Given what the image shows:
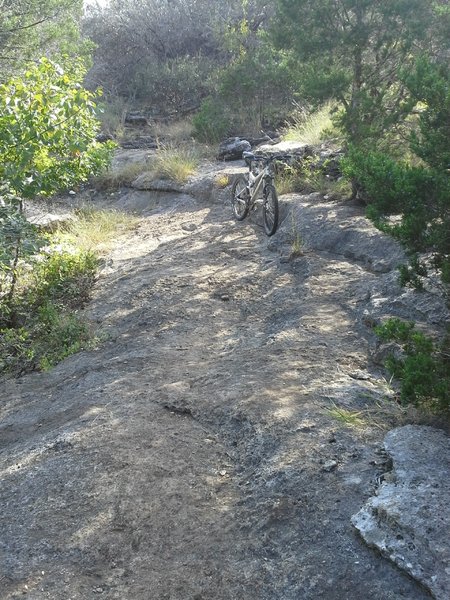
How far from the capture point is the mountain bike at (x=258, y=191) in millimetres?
7918

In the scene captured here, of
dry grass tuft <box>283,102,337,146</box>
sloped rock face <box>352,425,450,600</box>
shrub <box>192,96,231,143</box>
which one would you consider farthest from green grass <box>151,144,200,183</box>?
sloped rock face <box>352,425,450,600</box>

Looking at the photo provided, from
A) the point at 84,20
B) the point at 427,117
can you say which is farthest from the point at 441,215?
the point at 84,20

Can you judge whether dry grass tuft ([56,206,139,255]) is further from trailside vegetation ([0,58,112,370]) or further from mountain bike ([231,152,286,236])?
mountain bike ([231,152,286,236])

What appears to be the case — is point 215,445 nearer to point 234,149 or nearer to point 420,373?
point 420,373

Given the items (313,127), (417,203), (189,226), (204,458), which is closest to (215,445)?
(204,458)

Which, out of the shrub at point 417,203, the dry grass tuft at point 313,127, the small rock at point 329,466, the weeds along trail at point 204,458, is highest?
the shrub at point 417,203

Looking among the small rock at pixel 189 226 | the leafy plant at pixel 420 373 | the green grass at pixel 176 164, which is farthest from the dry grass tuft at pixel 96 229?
the leafy plant at pixel 420 373

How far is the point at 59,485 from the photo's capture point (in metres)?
3.45

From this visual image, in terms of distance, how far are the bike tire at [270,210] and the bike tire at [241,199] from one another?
0.78 meters

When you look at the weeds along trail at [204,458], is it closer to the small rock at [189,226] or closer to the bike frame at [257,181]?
the bike frame at [257,181]

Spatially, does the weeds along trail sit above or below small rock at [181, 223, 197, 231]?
above

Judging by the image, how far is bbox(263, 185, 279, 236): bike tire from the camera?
780 cm

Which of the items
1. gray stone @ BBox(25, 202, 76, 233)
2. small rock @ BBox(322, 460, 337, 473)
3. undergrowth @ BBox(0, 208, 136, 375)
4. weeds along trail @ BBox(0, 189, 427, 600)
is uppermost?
small rock @ BBox(322, 460, 337, 473)

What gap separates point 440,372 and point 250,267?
4.19m
